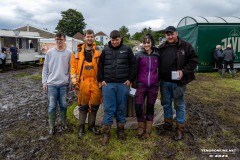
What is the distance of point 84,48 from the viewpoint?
4.06m

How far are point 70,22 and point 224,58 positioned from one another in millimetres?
60231

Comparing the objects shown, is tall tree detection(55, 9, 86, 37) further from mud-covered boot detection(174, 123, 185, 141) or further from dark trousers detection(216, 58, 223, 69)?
mud-covered boot detection(174, 123, 185, 141)

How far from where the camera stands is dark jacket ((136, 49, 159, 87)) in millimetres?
4020

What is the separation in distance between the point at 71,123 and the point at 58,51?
65.9 inches

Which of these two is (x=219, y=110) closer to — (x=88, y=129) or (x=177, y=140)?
(x=177, y=140)

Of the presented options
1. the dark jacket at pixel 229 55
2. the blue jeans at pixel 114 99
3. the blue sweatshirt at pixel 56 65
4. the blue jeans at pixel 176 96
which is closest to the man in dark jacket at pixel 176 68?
the blue jeans at pixel 176 96

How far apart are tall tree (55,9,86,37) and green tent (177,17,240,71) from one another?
2230 inches

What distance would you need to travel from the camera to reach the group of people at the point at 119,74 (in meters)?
3.92

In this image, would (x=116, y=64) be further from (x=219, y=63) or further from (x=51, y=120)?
(x=219, y=63)

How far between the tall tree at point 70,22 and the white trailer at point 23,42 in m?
47.4

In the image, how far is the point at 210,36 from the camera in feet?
44.4

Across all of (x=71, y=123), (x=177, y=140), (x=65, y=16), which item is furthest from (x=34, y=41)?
(x=65, y=16)

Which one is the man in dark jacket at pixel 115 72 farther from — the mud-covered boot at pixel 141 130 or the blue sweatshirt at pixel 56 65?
the blue sweatshirt at pixel 56 65

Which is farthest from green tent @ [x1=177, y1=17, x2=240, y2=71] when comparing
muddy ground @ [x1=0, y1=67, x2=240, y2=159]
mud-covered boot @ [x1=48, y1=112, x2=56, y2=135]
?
mud-covered boot @ [x1=48, y1=112, x2=56, y2=135]
